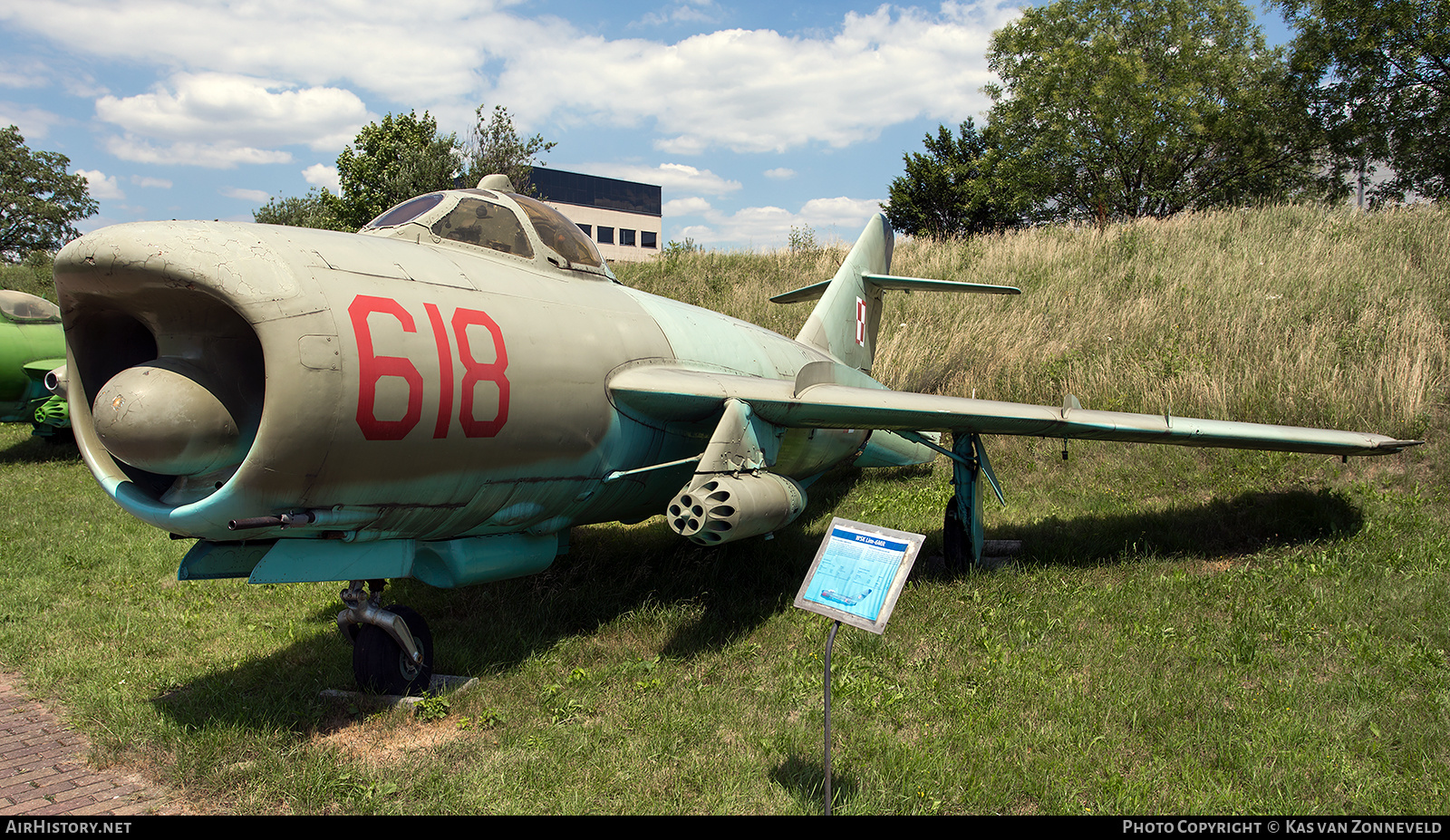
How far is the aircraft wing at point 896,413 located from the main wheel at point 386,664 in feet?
7.28

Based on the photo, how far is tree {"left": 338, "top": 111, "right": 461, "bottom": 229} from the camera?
926 inches

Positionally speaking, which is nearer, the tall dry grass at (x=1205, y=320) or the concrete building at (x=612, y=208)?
the tall dry grass at (x=1205, y=320)

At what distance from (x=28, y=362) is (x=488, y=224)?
50.0ft

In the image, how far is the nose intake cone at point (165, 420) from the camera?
3650 millimetres

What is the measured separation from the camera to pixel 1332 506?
785 centimetres

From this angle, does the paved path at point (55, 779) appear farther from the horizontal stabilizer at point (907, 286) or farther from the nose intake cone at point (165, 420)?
the horizontal stabilizer at point (907, 286)

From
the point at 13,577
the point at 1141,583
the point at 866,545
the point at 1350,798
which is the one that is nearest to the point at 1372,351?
the point at 1141,583

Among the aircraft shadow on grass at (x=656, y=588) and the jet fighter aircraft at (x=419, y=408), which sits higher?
the jet fighter aircraft at (x=419, y=408)

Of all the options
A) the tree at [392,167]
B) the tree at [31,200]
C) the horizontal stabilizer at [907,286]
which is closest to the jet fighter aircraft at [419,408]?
the horizontal stabilizer at [907,286]

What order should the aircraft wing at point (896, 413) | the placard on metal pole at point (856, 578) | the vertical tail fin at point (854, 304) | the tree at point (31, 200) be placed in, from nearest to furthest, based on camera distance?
1. the placard on metal pole at point (856, 578)
2. the aircraft wing at point (896, 413)
3. the vertical tail fin at point (854, 304)
4. the tree at point (31, 200)

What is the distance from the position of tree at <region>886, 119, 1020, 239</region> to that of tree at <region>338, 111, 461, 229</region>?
71.1ft

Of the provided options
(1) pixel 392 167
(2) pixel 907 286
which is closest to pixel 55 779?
(2) pixel 907 286

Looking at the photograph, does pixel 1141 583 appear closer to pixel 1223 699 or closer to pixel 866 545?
pixel 1223 699

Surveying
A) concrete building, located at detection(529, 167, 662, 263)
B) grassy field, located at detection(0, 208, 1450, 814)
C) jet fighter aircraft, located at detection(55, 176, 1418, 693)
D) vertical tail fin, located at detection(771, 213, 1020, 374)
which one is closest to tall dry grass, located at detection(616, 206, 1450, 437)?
grassy field, located at detection(0, 208, 1450, 814)
